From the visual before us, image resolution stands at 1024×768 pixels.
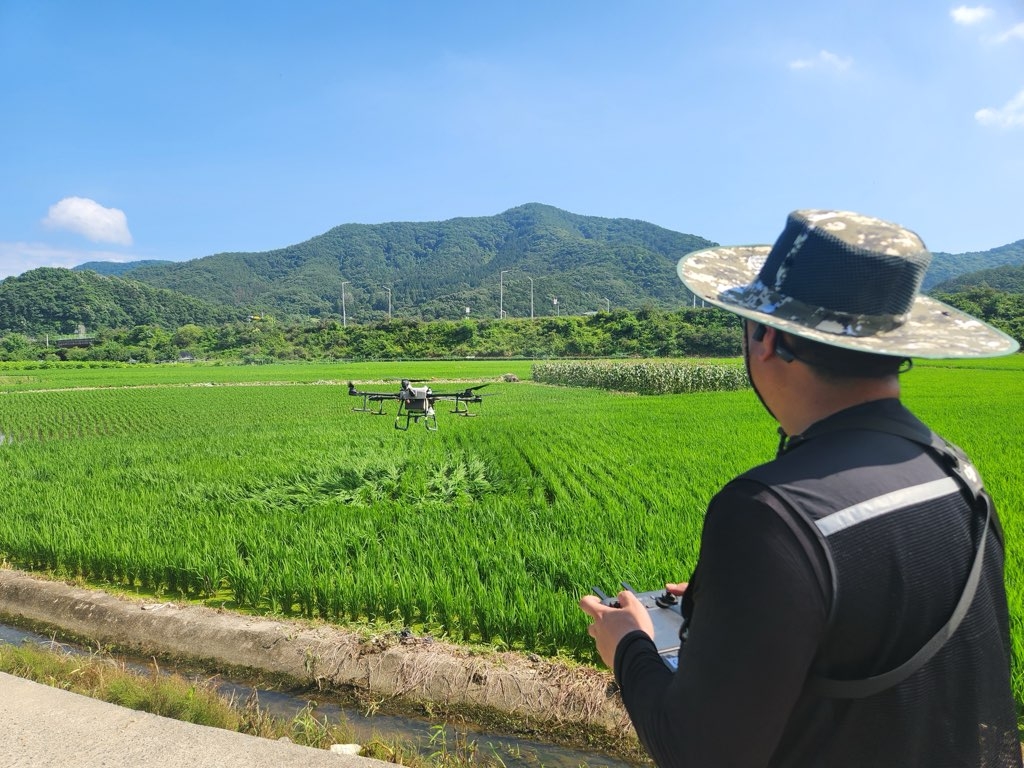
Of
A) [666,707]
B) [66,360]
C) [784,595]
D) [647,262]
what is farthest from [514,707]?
[647,262]

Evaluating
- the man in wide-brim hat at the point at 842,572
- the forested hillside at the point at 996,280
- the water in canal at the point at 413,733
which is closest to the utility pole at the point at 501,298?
the forested hillside at the point at 996,280

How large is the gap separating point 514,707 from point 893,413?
2578 mm

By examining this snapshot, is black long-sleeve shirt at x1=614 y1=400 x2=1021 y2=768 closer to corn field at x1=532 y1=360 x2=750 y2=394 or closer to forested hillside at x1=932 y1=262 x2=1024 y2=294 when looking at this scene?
corn field at x1=532 y1=360 x2=750 y2=394

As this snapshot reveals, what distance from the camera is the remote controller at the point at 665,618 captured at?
49.7 inches

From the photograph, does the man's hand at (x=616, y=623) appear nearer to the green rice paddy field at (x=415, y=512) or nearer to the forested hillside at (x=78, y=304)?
the green rice paddy field at (x=415, y=512)

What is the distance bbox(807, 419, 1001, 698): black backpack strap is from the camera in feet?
2.92

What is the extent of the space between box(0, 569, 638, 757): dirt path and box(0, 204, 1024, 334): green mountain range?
7320cm

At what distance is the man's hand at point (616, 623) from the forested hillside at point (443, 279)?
109 m

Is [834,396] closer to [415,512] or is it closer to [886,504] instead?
[886,504]

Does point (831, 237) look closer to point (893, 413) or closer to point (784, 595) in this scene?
point (893, 413)

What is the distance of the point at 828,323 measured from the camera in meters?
1.03

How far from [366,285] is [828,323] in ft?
559

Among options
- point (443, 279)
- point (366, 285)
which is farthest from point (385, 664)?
point (366, 285)

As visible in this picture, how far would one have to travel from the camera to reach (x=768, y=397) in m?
1.14
